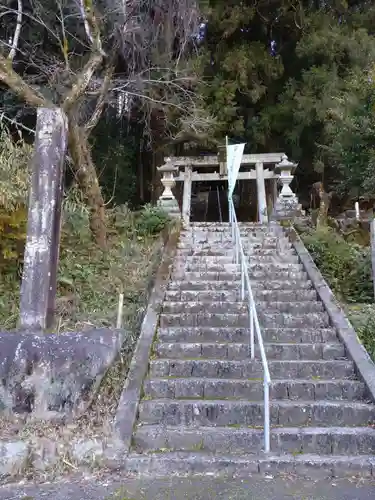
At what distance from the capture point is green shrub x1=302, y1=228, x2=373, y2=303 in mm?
6832

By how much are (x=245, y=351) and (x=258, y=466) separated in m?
1.56

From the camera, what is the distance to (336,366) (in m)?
4.72

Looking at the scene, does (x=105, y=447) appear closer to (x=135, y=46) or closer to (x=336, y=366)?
(x=336, y=366)

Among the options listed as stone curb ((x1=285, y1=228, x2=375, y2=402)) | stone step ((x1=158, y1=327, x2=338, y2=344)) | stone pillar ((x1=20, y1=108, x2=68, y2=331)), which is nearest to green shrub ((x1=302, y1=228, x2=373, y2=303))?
stone curb ((x1=285, y1=228, x2=375, y2=402))

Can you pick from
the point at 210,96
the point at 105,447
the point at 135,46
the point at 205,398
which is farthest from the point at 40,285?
the point at 210,96

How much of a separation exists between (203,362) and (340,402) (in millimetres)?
1355

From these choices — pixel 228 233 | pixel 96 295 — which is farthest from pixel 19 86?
pixel 228 233

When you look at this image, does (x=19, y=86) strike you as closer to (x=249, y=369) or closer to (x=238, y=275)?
(x=238, y=275)

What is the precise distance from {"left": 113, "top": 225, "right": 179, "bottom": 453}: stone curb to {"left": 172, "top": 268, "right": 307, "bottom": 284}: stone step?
0.27m

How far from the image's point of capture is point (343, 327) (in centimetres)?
521

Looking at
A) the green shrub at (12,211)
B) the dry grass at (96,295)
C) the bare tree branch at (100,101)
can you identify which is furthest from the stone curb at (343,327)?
the bare tree branch at (100,101)

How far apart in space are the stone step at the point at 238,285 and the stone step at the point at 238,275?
0.41 ft

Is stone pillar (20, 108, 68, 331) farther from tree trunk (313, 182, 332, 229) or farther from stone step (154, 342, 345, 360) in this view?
tree trunk (313, 182, 332, 229)

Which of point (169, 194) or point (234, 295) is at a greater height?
point (169, 194)
